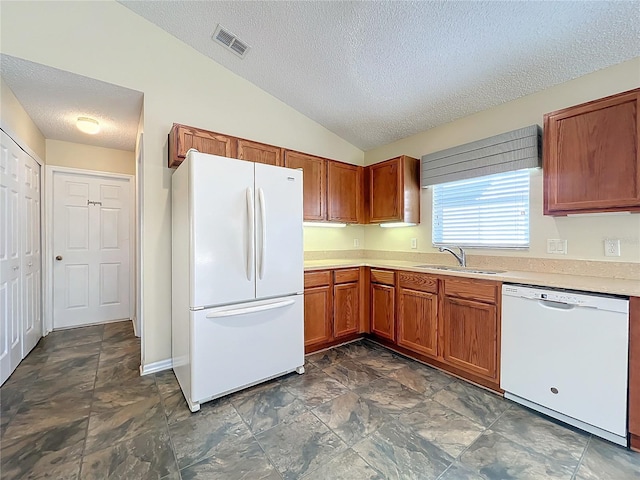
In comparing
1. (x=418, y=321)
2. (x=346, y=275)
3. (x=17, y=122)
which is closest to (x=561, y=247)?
(x=418, y=321)

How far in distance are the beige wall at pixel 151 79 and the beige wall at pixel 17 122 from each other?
1.55ft

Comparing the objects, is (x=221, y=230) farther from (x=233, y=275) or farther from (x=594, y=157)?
(x=594, y=157)

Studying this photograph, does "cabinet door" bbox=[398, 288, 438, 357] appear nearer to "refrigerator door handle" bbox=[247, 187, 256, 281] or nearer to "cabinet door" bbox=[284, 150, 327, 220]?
"cabinet door" bbox=[284, 150, 327, 220]

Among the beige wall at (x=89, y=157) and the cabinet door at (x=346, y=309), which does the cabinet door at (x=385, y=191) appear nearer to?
the cabinet door at (x=346, y=309)

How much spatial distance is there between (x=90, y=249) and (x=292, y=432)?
12.4 ft

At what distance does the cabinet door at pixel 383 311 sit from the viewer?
2.98 meters

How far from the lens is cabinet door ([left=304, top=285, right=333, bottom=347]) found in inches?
112

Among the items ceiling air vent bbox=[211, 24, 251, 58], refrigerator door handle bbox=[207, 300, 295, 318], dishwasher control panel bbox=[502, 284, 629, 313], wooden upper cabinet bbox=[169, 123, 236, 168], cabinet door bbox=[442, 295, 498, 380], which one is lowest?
cabinet door bbox=[442, 295, 498, 380]

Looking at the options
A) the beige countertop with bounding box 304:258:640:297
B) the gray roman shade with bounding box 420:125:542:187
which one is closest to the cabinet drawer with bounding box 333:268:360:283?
the beige countertop with bounding box 304:258:640:297

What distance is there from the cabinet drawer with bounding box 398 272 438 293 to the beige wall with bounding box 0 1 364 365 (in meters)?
2.15

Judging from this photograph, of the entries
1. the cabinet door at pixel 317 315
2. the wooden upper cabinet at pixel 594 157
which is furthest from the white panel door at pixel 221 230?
the wooden upper cabinet at pixel 594 157

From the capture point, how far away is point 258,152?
113 inches

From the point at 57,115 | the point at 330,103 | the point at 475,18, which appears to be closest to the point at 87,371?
the point at 57,115

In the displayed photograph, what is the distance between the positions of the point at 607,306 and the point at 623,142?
3.42 ft
